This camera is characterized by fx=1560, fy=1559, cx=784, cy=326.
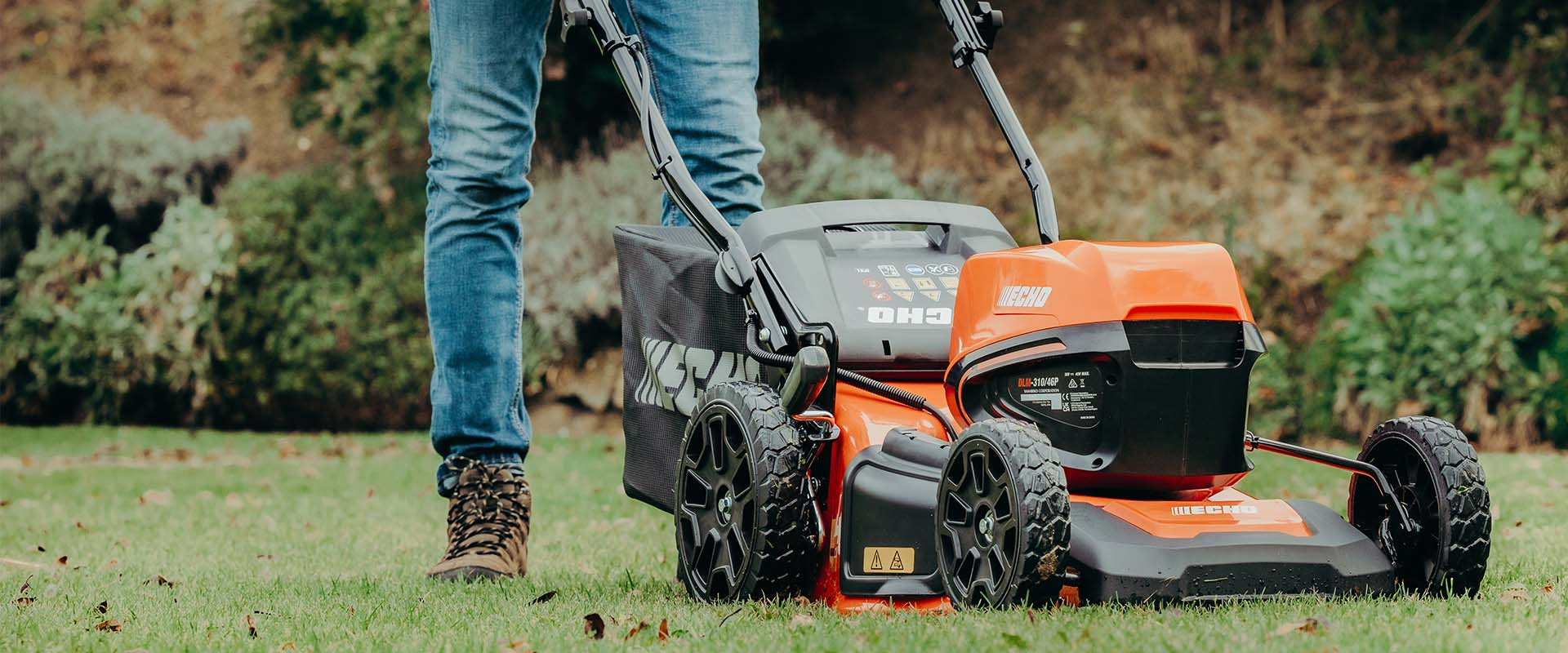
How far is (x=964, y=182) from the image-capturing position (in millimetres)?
8172

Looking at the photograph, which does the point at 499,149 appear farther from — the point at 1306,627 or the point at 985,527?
the point at 1306,627

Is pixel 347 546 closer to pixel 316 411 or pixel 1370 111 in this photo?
pixel 316 411

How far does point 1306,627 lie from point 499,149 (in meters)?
1.59

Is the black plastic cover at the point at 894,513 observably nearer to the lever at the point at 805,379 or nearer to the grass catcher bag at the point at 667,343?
the lever at the point at 805,379

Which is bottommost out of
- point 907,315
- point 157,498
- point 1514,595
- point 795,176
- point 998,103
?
point 157,498

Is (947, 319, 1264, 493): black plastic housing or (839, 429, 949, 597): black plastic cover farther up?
(947, 319, 1264, 493): black plastic housing

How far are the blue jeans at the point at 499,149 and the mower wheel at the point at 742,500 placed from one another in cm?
59

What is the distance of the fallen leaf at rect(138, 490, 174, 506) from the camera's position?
458cm

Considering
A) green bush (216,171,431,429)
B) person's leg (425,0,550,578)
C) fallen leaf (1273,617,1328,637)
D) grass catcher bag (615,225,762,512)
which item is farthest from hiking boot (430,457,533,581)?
green bush (216,171,431,429)

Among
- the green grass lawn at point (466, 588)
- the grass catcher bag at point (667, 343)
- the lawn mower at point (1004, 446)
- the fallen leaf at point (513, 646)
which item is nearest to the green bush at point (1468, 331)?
the green grass lawn at point (466, 588)

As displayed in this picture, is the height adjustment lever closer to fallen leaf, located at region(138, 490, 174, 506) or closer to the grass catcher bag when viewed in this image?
the grass catcher bag

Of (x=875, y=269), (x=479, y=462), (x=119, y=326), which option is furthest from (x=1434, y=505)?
(x=119, y=326)

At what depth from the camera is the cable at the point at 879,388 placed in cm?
215

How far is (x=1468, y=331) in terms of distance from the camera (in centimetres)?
601
